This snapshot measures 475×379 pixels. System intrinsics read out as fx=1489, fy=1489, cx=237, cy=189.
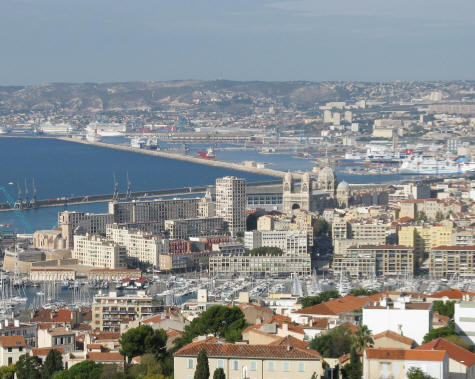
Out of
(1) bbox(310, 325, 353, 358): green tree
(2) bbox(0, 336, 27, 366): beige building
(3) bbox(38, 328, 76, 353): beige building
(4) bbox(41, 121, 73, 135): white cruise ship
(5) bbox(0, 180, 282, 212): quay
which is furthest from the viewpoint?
(4) bbox(41, 121, 73, 135): white cruise ship

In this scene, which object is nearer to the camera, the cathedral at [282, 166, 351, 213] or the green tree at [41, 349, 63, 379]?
the green tree at [41, 349, 63, 379]

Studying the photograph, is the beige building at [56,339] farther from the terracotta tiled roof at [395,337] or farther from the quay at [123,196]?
the quay at [123,196]

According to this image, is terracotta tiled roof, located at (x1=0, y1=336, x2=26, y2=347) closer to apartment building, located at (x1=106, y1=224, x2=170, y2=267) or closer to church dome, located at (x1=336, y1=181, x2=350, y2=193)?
apartment building, located at (x1=106, y1=224, x2=170, y2=267)

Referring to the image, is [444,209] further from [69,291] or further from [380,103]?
[380,103]

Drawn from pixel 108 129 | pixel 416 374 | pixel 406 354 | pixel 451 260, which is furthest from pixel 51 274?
pixel 108 129

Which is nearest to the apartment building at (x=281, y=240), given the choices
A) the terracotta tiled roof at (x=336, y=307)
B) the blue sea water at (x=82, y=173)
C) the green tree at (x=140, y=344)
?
the blue sea water at (x=82, y=173)

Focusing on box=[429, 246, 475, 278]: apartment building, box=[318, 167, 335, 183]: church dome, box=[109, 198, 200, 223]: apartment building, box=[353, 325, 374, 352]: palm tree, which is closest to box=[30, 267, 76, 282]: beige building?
box=[109, 198, 200, 223]: apartment building

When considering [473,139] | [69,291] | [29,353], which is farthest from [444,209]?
[473,139]
